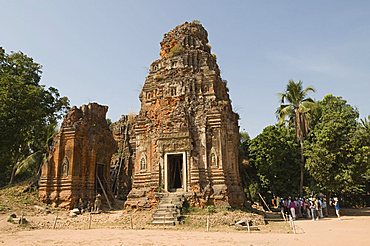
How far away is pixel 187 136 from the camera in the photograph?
18875 millimetres

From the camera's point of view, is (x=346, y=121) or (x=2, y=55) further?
(x=2, y=55)

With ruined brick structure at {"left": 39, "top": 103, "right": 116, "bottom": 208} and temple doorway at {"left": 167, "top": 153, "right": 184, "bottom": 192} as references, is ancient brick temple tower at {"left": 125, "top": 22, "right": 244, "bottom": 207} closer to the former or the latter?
temple doorway at {"left": 167, "top": 153, "right": 184, "bottom": 192}

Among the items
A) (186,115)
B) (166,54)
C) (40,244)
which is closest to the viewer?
(40,244)

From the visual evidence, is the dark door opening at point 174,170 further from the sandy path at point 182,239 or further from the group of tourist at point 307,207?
the group of tourist at point 307,207

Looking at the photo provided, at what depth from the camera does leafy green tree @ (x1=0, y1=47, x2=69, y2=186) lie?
83.3ft

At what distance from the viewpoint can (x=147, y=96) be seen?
21.3 meters

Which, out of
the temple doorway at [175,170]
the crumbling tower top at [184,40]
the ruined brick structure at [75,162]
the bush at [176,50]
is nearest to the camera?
the temple doorway at [175,170]

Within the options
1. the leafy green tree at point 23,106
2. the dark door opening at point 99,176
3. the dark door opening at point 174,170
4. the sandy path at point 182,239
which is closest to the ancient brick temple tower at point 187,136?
the dark door opening at point 174,170

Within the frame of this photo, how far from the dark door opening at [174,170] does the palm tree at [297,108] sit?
1001 centimetres

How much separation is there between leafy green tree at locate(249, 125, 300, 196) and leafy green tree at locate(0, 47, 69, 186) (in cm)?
1788

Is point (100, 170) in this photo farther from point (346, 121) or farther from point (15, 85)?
point (346, 121)

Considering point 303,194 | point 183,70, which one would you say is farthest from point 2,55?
point 303,194

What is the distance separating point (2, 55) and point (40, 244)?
71.3 ft

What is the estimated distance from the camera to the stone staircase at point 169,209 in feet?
51.6
